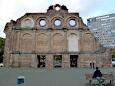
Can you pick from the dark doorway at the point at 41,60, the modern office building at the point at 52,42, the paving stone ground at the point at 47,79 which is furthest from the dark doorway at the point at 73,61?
the paving stone ground at the point at 47,79

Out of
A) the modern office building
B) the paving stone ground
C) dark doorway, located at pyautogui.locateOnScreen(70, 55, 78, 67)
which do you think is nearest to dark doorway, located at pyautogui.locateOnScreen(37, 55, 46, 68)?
the modern office building

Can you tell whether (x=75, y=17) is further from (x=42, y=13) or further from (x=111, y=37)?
(x=111, y=37)

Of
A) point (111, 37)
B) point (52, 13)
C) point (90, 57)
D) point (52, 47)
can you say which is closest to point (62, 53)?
point (52, 47)

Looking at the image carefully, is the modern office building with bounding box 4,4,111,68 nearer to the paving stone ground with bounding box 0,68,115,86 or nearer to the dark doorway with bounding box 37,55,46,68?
the dark doorway with bounding box 37,55,46,68

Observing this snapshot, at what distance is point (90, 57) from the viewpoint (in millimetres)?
54531

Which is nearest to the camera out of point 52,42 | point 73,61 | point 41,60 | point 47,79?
point 47,79

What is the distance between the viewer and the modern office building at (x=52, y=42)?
2138 inches

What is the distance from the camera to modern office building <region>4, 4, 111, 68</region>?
5431 centimetres

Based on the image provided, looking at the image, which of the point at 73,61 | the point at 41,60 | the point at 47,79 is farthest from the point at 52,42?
the point at 47,79

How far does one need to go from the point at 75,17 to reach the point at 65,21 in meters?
2.30

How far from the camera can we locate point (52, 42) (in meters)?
55.4

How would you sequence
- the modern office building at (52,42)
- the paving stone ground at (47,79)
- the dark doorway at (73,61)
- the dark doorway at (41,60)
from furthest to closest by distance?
the dark doorway at (73,61)
the dark doorway at (41,60)
the modern office building at (52,42)
the paving stone ground at (47,79)

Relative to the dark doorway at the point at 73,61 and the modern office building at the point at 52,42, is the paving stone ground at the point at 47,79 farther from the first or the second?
the dark doorway at the point at 73,61

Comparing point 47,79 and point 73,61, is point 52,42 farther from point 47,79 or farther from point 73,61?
point 47,79
